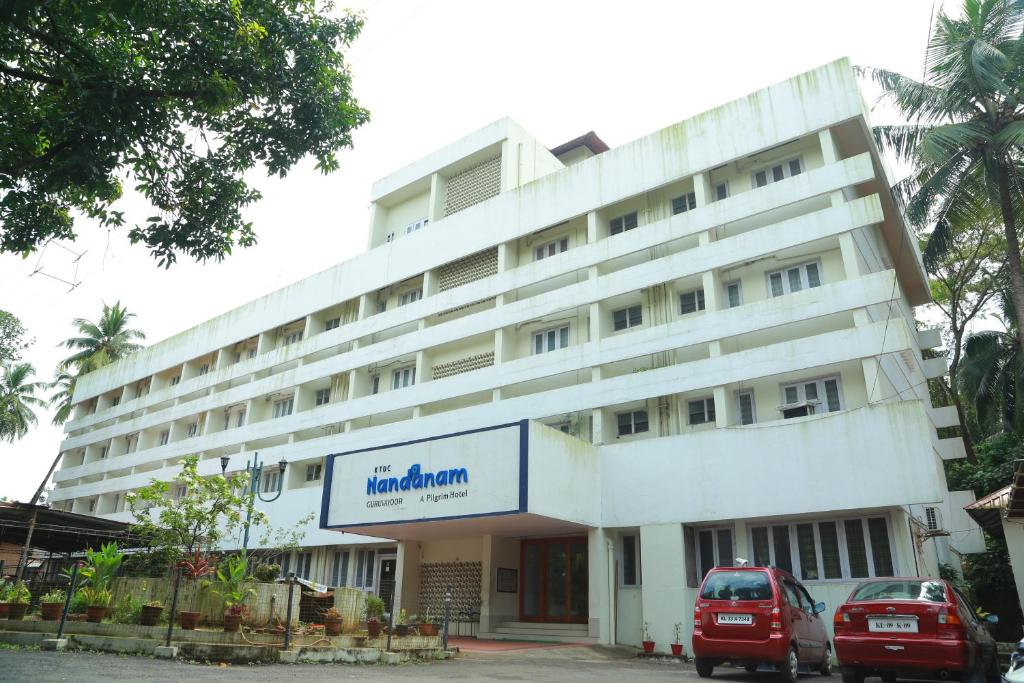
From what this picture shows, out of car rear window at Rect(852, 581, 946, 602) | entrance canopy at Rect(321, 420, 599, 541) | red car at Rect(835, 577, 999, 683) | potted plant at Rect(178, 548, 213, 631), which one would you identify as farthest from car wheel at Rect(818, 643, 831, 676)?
potted plant at Rect(178, 548, 213, 631)

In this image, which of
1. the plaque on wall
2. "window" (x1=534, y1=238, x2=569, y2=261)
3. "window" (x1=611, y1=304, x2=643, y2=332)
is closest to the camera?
the plaque on wall

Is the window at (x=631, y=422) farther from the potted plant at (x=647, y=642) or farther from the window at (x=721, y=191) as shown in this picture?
the window at (x=721, y=191)

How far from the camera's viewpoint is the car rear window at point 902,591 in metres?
8.93

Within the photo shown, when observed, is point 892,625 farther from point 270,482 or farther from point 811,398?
point 270,482

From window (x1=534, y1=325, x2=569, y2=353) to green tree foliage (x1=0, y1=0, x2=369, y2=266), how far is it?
1320 cm

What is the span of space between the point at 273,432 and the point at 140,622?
57.3ft

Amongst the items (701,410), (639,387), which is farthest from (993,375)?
(639,387)

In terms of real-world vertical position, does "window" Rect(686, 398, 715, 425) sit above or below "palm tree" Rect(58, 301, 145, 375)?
below

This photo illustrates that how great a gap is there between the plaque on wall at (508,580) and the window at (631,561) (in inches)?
129

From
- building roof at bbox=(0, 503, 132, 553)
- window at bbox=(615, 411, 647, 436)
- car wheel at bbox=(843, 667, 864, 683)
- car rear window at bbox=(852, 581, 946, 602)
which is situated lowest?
car wheel at bbox=(843, 667, 864, 683)

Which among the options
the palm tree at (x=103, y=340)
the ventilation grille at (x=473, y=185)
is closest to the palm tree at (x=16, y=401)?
the palm tree at (x=103, y=340)

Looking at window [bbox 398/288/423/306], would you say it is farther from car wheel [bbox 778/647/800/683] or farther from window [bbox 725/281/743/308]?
car wheel [bbox 778/647/800/683]

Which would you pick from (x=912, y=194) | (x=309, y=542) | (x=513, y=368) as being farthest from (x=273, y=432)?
(x=912, y=194)

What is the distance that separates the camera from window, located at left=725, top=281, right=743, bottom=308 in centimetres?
1962
